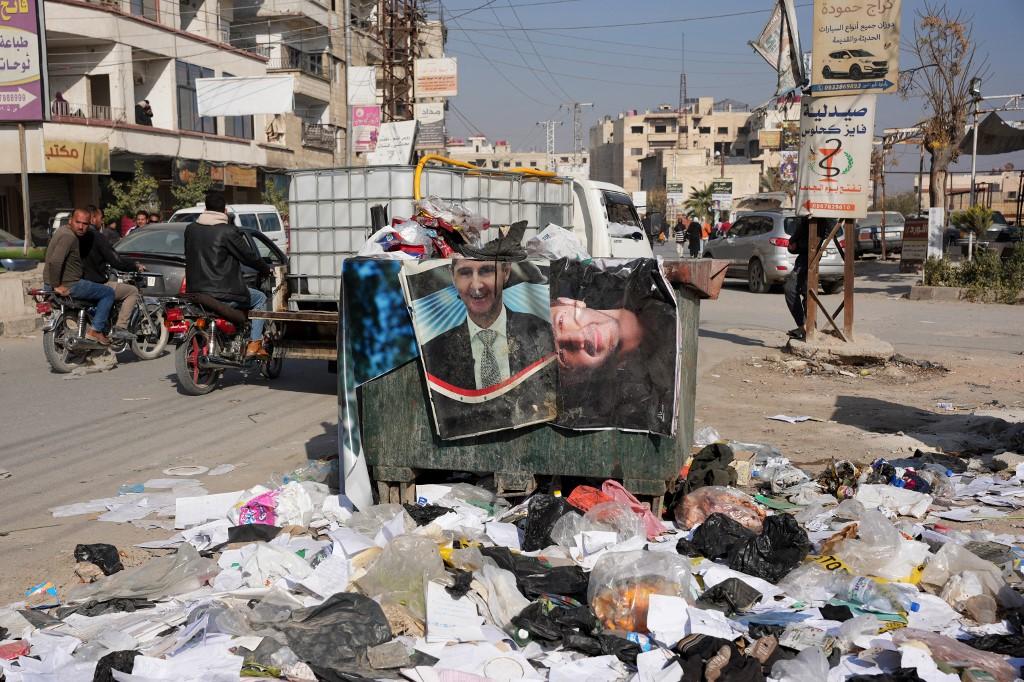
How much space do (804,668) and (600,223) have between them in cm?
866

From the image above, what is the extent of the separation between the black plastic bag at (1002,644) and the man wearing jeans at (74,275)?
9774 millimetres

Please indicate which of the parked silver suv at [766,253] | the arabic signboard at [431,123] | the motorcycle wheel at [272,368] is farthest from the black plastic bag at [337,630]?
the arabic signboard at [431,123]

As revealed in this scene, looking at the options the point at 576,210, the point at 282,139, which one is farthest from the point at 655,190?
the point at 576,210

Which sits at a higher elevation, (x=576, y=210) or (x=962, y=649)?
(x=576, y=210)

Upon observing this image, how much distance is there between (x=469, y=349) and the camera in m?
5.26

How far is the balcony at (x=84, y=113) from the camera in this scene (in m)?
28.5

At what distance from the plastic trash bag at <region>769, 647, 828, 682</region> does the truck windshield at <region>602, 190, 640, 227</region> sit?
8.88 m

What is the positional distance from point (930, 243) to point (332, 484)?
19185mm

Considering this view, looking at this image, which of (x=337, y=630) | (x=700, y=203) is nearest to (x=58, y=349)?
(x=337, y=630)

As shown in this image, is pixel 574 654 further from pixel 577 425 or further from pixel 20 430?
pixel 20 430

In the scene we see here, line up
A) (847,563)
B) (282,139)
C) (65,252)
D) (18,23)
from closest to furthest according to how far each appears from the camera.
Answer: (847,563)
(65,252)
(18,23)
(282,139)

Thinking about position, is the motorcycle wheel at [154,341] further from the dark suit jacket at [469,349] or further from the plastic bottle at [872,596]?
the plastic bottle at [872,596]

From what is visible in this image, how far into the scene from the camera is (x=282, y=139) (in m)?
42.9

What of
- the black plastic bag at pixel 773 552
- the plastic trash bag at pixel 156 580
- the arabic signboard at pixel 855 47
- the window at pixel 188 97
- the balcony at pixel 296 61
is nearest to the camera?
the plastic trash bag at pixel 156 580
